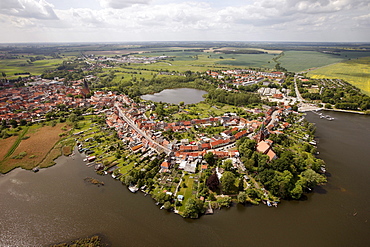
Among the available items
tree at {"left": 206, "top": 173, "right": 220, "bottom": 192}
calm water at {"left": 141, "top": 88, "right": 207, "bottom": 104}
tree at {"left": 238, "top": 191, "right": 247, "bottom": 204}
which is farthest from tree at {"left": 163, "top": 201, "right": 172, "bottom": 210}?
calm water at {"left": 141, "top": 88, "right": 207, "bottom": 104}

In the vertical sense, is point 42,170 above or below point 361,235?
below

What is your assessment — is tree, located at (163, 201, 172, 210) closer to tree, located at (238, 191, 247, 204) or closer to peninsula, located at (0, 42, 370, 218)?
peninsula, located at (0, 42, 370, 218)

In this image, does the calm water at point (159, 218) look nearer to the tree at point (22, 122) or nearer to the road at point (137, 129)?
the road at point (137, 129)

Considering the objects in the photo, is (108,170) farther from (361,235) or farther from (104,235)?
(361,235)

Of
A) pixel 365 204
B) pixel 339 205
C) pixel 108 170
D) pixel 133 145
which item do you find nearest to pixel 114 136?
pixel 133 145

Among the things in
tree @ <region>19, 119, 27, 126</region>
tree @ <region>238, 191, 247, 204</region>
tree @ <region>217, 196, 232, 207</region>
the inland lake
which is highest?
tree @ <region>238, 191, 247, 204</region>

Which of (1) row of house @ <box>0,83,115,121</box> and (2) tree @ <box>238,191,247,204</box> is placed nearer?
(2) tree @ <box>238,191,247,204</box>
